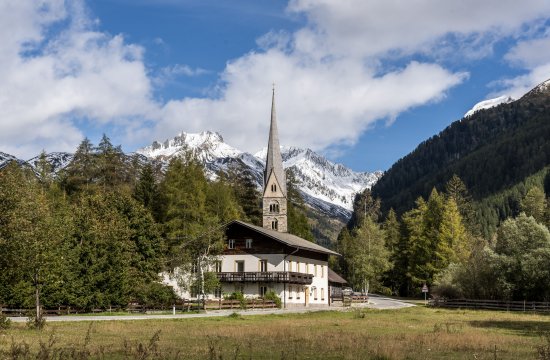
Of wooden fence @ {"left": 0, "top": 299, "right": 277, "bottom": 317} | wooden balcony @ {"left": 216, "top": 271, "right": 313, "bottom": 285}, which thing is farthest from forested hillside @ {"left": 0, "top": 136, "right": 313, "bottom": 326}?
wooden balcony @ {"left": 216, "top": 271, "right": 313, "bottom": 285}

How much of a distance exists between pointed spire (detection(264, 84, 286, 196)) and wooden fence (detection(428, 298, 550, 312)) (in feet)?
94.8

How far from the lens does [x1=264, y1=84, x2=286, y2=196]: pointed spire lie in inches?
3482

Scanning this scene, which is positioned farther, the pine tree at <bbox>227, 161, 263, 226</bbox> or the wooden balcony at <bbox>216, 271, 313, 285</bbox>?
the pine tree at <bbox>227, 161, 263, 226</bbox>

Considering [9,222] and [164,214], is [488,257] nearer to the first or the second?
[164,214]

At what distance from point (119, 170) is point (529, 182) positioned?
150 metres

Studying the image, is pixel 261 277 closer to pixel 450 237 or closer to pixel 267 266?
pixel 267 266

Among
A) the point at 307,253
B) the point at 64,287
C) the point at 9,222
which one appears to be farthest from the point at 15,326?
the point at 307,253

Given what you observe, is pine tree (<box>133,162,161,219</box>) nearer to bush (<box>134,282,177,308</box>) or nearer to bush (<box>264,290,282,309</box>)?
bush (<box>134,282,177,308</box>)

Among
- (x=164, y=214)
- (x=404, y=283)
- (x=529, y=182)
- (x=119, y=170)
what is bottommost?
(x=404, y=283)

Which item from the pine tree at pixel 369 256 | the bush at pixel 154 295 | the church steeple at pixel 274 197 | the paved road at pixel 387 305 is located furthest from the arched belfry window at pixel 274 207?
the bush at pixel 154 295

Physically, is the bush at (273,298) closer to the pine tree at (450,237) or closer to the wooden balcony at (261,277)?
the wooden balcony at (261,277)

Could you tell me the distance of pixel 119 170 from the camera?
86312 mm

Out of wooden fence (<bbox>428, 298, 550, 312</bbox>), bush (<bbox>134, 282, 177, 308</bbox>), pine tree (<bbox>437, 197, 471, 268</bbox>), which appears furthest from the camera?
pine tree (<bbox>437, 197, 471, 268</bbox>)

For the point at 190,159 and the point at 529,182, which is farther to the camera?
the point at 529,182
